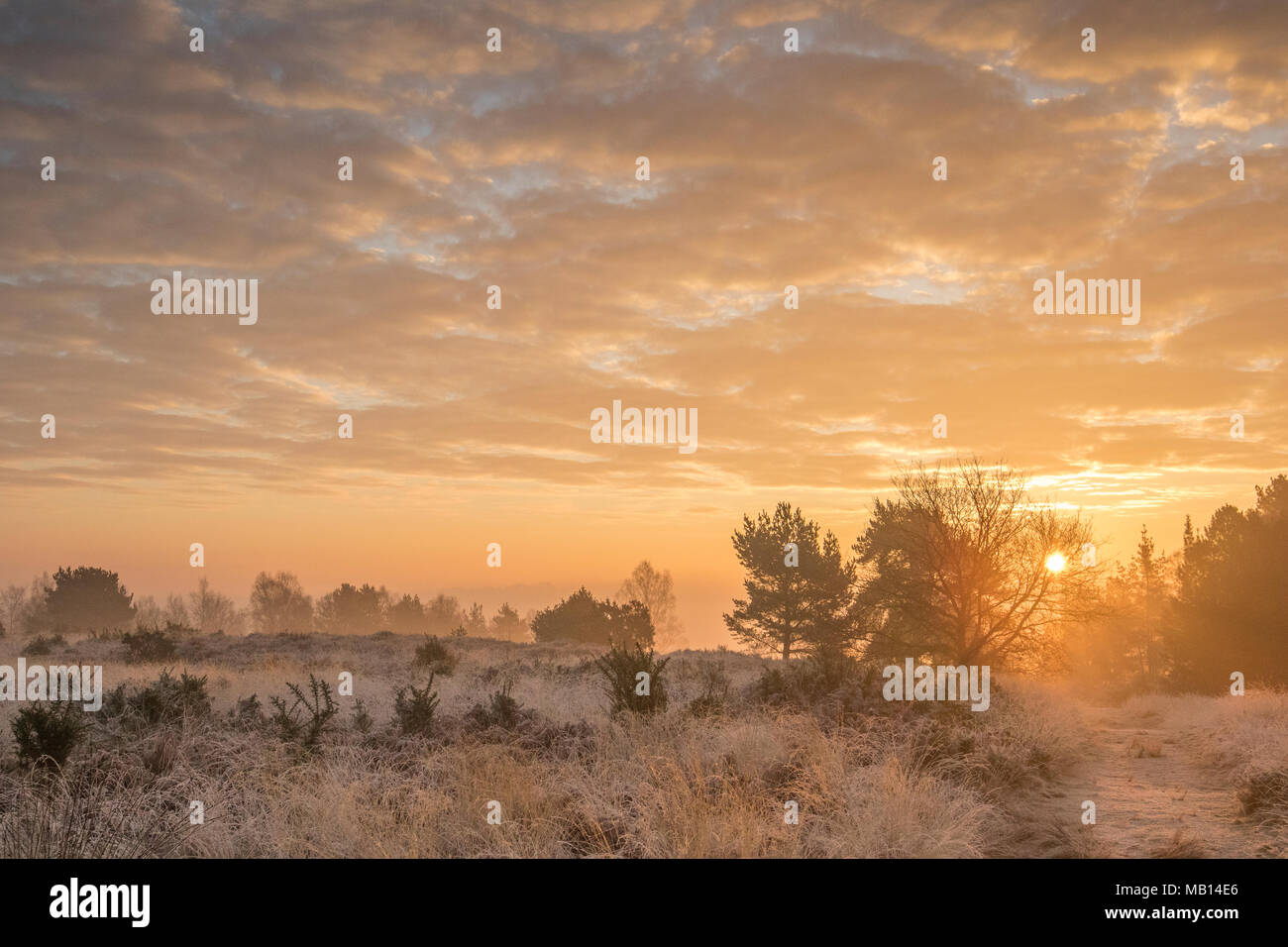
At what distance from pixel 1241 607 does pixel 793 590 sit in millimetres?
19261

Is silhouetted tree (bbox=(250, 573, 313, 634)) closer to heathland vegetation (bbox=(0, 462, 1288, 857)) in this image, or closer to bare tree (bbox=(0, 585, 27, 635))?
bare tree (bbox=(0, 585, 27, 635))

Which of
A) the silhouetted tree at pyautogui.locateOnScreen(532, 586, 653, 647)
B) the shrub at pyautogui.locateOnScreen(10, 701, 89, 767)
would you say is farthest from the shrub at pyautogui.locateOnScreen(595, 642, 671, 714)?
the silhouetted tree at pyautogui.locateOnScreen(532, 586, 653, 647)

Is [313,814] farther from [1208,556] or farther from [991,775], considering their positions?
[1208,556]

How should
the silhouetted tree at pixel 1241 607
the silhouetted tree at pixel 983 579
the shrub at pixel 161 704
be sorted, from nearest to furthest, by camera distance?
1. the shrub at pixel 161 704
2. the silhouetted tree at pixel 983 579
3. the silhouetted tree at pixel 1241 607

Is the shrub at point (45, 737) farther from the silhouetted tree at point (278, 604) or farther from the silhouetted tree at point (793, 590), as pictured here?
the silhouetted tree at point (278, 604)

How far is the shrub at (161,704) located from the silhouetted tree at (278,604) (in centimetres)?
9522

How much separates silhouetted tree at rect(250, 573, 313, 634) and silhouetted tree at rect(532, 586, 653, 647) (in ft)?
215

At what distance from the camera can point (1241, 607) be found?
30.2 metres

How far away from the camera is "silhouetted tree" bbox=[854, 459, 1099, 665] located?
2302 cm

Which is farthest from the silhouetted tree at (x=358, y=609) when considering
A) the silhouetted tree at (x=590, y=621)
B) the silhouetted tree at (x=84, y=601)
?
the silhouetted tree at (x=590, y=621)

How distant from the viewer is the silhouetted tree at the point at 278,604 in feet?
323

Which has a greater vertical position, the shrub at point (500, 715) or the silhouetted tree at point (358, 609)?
the shrub at point (500, 715)
